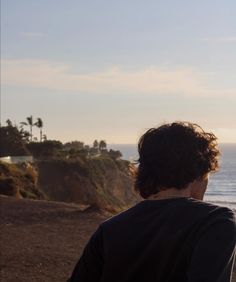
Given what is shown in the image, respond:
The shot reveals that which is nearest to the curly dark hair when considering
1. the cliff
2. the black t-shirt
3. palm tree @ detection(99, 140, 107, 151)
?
the black t-shirt

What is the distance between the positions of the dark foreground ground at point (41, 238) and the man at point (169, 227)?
342 inches

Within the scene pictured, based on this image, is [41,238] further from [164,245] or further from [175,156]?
[164,245]

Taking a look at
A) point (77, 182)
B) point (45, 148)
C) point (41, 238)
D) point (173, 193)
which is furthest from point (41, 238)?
point (45, 148)

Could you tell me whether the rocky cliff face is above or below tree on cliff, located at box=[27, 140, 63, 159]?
below

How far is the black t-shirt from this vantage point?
2.16m

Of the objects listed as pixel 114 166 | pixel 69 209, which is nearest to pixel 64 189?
pixel 114 166

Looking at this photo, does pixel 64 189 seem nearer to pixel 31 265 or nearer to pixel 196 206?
pixel 31 265

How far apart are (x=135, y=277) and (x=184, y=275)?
0.21 m

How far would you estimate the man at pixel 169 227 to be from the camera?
217 cm

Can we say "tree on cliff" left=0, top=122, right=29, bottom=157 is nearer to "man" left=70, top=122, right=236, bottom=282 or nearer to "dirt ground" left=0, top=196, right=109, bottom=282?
"dirt ground" left=0, top=196, right=109, bottom=282

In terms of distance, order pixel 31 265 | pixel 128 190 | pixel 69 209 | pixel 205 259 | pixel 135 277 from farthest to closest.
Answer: pixel 128 190 → pixel 69 209 → pixel 31 265 → pixel 135 277 → pixel 205 259

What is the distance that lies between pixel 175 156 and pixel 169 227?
0.98 feet

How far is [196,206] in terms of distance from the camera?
2.28m

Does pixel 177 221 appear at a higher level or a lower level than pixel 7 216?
higher
